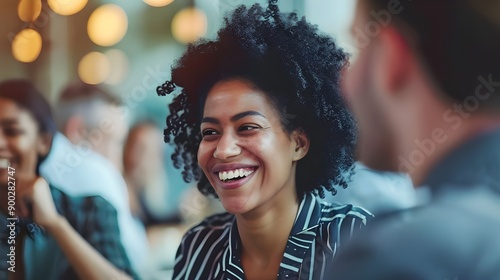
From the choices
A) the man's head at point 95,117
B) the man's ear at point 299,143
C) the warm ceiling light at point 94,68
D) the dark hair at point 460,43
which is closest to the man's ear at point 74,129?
the man's head at point 95,117

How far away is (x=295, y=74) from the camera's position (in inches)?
65.3

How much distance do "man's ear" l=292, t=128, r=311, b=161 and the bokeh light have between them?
560 mm

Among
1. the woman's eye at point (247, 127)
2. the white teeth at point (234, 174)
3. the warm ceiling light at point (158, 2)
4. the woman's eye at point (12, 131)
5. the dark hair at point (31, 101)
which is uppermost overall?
the warm ceiling light at point (158, 2)

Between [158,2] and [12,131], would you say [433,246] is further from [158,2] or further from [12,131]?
[12,131]

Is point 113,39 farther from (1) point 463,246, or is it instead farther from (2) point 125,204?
(1) point 463,246

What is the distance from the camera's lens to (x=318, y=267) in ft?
5.49

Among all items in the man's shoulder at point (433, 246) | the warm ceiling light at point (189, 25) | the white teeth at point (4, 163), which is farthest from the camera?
the white teeth at point (4, 163)

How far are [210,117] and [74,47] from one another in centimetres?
49

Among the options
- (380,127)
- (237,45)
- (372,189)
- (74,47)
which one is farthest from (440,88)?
(74,47)

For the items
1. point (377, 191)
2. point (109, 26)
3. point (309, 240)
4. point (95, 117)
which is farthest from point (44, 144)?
point (377, 191)

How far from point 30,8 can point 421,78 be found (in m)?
1.21

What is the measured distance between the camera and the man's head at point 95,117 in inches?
70.6

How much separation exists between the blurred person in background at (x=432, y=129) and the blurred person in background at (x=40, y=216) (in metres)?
0.72

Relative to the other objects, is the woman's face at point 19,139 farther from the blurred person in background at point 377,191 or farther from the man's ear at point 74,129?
the blurred person in background at point 377,191
